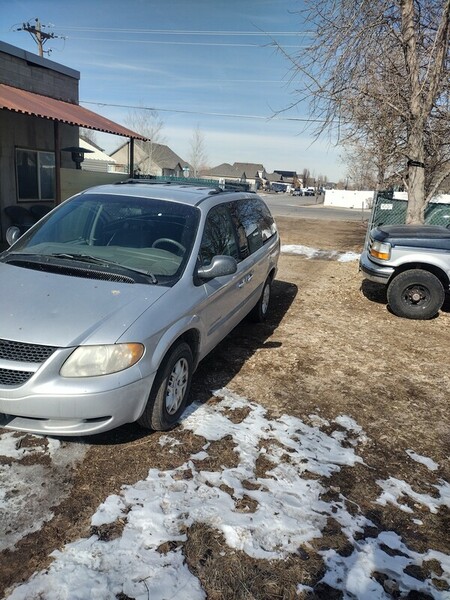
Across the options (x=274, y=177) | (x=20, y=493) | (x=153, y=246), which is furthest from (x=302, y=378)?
(x=274, y=177)

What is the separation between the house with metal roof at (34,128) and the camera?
35.8ft

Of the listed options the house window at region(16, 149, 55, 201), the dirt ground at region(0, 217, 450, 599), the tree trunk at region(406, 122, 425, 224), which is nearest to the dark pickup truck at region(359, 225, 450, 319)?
the dirt ground at region(0, 217, 450, 599)

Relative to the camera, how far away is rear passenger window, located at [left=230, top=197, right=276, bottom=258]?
477 centimetres

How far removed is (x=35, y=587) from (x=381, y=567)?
5.37ft

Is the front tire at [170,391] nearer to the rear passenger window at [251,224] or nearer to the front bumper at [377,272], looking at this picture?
the rear passenger window at [251,224]

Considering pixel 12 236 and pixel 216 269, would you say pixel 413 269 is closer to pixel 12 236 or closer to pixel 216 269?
pixel 216 269

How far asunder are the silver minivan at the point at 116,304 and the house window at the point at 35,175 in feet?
27.9

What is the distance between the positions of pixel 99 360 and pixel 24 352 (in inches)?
16.5

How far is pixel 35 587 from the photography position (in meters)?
1.97

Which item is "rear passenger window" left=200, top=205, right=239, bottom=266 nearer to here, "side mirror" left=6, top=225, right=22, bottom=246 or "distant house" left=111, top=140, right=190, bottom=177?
"side mirror" left=6, top=225, right=22, bottom=246

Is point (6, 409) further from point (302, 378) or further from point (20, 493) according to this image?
point (302, 378)

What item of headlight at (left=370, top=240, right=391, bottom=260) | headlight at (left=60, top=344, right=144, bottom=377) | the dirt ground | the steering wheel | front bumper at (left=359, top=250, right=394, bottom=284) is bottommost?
the dirt ground

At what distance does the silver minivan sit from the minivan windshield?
0.03 feet

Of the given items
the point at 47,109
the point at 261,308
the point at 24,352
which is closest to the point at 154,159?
the point at 47,109
